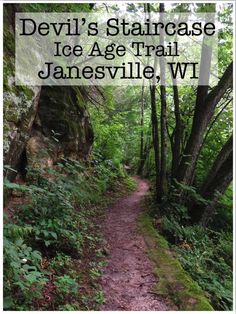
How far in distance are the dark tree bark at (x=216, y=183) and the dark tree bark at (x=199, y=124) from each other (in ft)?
1.92

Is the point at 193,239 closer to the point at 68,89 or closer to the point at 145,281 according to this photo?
the point at 145,281

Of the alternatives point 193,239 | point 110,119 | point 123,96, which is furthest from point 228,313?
point 123,96

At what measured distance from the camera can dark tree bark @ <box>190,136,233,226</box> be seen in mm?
8688

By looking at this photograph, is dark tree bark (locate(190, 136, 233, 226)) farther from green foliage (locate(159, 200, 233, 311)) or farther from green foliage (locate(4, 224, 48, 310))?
green foliage (locate(4, 224, 48, 310))

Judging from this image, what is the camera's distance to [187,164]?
353 inches

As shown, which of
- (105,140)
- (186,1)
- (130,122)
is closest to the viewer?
(186,1)

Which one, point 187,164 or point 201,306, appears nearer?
point 201,306

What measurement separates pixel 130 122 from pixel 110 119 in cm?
976

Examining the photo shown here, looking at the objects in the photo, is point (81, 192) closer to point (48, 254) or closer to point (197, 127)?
point (48, 254)

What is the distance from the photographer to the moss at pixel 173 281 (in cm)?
435

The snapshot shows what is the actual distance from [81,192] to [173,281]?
300 cm

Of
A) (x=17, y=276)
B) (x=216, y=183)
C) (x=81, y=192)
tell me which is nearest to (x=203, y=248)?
(x=216, y=183)

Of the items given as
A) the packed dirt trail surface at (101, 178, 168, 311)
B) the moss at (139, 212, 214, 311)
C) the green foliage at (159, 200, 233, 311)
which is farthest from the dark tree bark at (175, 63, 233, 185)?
the moss at (139, 212, 214, 311)

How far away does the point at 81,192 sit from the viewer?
23.3 feet
